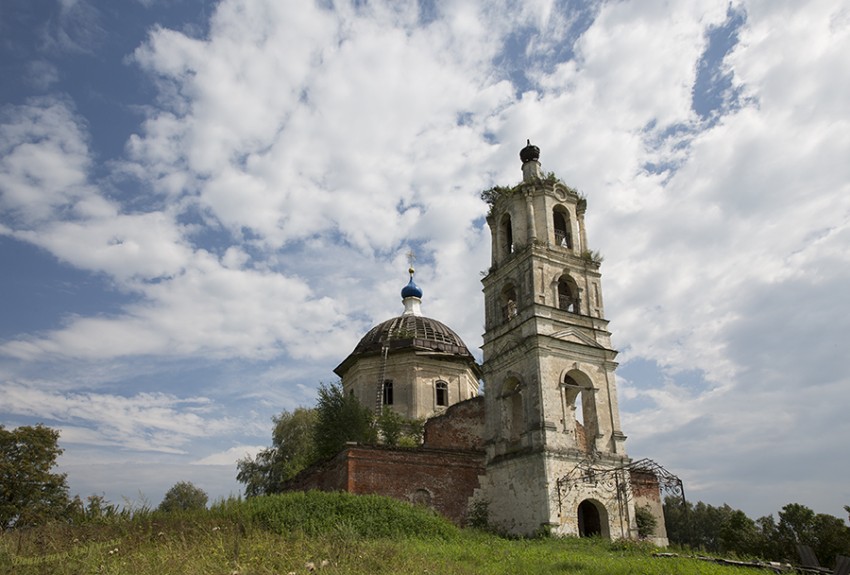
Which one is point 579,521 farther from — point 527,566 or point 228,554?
point 228,554

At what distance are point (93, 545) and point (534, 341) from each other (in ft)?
49.3

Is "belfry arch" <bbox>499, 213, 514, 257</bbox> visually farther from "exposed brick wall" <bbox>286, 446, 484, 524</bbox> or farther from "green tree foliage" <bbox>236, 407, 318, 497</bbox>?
"green tree foliage" <bbox>236, 407, 318, 497</bbox>

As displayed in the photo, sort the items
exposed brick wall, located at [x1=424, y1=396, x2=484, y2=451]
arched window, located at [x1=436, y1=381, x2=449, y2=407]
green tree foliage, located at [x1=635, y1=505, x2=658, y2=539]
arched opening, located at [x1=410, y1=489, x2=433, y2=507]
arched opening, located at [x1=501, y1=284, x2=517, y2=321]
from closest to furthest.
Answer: arched opening, located at [x1=410, y1=489, x2=433, y2=507] → green tree foliage, located at [x1=635, y1=505, x2=658, y2=539] → arched opening, located at [x1=501, y1=284, x2=517, y2=321] → exposed brick wall, located at [x1=424, y1=396, x2=484, y2=451] → arched window, located at [x1=436, y1=381, x2=449, y2=407]

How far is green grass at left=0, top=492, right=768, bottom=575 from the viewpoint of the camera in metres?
9.34

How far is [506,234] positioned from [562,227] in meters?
→ 2.31

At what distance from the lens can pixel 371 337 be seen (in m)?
32.9

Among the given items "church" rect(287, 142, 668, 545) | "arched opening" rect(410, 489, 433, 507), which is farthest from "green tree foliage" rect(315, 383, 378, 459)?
"arched opening" rect(410, 489, 433, 507)

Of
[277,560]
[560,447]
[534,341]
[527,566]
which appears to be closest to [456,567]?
[527,566]

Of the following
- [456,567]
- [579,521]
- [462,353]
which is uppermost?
[462,353]

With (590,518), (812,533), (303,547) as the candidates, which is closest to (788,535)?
(812,533)

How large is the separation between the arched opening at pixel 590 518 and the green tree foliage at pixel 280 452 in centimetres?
1652

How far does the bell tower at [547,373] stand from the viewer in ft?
67.7

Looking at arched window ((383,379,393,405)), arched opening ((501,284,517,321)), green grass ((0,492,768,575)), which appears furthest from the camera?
arched window ((383,379,393,405))

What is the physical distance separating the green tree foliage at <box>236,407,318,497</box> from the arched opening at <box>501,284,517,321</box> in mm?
14474
